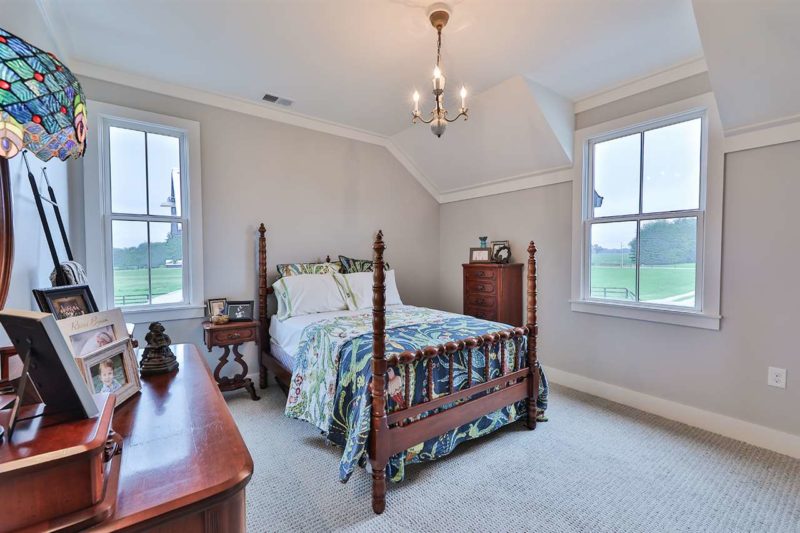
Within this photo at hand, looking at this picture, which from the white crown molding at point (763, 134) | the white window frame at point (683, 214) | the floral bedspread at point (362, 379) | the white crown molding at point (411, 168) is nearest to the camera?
the floral bedspread at point (362, 379)

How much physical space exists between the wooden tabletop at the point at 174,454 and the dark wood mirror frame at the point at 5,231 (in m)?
0.50

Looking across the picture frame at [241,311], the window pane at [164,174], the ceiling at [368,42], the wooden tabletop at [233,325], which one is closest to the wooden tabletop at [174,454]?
the wooden tabletop at [233,325]

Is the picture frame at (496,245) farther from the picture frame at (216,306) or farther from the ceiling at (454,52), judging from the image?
the picture frame at (216,306)

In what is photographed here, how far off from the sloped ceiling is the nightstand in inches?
146

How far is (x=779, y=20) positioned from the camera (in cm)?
186

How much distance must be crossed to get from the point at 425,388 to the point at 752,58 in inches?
106

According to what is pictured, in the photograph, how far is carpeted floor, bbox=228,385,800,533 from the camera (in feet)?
5.63

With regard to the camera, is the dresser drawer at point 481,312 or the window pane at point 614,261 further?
the dresser drawer at point 481,312

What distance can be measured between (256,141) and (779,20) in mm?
3668

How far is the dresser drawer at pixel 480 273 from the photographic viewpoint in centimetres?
365

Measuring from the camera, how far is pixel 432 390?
81.5 inches

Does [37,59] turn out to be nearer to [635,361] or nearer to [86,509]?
[86,509]

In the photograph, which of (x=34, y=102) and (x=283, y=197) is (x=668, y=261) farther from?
(x=34, y=102)

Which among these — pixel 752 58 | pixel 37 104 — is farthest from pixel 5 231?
pixel 752 58
